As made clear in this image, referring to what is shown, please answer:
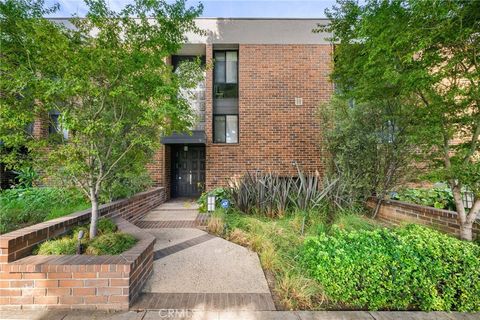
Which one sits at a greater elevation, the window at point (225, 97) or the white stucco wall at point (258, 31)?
the white stucco wall at point (258, 31)

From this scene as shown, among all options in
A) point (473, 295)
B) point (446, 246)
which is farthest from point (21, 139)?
point (473, 295)

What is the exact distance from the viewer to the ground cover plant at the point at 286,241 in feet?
8.21

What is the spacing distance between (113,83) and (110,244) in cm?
220

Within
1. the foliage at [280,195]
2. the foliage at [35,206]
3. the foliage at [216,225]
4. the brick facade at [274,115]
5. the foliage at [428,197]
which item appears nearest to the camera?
the foliage at [35,206]

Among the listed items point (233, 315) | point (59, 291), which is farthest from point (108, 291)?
point (233, 315)

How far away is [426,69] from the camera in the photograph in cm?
302

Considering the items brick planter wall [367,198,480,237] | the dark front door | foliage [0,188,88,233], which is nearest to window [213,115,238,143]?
the dark front door

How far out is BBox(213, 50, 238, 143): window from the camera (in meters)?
9.05

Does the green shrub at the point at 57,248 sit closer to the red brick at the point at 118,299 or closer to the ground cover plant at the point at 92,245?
the ground cover plant at the point at 92,245

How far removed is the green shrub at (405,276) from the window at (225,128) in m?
6.97

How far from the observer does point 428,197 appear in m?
5.55

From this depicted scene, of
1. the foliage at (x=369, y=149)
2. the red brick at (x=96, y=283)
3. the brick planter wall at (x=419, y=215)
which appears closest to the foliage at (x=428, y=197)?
the foliage at (x=369, y=149)

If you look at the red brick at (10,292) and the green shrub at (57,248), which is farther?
the green shrub at (57,248)

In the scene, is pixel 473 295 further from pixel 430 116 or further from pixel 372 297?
pixel 430 116
